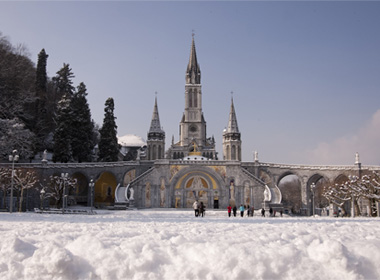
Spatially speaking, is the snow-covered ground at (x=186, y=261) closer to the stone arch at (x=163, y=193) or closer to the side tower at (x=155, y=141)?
the stone arch at (x=163, y=193)

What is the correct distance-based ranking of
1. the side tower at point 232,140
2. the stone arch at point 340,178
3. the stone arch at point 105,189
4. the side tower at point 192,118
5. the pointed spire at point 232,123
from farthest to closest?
the side tower at point 192,118 → the pointed spire at point 232,123 → the side tower at point 232,140 → the stone arch at point 105,189 → the stone arch at point 340,178

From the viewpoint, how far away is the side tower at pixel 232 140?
65.7 m

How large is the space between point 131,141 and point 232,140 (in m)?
42.3

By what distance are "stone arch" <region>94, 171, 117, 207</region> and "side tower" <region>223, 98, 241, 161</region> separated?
901 inches

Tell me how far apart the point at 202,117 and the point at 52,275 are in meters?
78.7

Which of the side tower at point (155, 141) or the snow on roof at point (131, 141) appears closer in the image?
the side tower at point (155, 141)

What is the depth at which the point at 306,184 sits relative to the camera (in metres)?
47.1

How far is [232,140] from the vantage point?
65.5m

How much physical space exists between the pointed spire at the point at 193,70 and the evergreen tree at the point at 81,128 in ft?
112

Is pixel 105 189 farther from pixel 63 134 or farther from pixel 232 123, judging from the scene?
pixel 232 123

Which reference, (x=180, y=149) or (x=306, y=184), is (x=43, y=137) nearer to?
(x=180, y=149)

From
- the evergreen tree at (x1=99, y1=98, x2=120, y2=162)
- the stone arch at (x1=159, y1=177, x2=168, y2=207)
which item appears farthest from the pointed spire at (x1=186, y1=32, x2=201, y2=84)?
the stone arch at (x1=159, y1=177, x2=168, y2=207)

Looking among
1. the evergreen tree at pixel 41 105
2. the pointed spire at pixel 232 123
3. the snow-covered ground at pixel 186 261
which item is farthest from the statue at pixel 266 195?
the snow-covered ground at pixel 186 261

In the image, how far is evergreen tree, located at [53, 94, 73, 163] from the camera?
1908 inches
